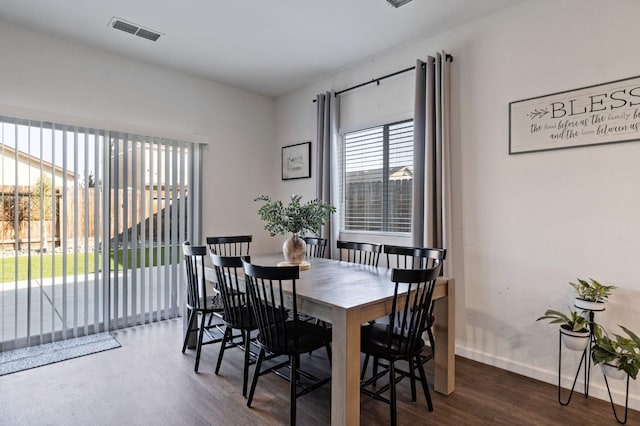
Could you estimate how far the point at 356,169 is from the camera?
4.07 m

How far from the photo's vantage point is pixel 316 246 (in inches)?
151

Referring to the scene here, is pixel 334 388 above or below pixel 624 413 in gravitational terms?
above

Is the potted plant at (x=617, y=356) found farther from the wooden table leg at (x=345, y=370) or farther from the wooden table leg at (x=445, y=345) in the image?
the wooden table leg at (x=345, y=370)

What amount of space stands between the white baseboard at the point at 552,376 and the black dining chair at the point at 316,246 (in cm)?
156

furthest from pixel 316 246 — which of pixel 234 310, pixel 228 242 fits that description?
pixel 234 310

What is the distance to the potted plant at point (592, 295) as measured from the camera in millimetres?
2221

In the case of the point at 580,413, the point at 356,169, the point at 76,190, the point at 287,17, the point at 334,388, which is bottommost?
the point at 580,413

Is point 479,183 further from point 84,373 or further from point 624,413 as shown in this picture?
point 84,373

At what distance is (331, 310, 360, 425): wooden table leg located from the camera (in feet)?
5.90

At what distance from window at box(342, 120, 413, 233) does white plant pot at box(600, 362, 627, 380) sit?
5.91ft

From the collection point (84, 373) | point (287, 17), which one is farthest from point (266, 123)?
point (84, 373)

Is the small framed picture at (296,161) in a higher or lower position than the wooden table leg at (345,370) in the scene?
higher

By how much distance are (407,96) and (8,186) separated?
146 inches

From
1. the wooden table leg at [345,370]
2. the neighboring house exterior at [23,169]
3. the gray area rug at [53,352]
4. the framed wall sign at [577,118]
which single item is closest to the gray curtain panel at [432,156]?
the framed wall sign at [577,118]
